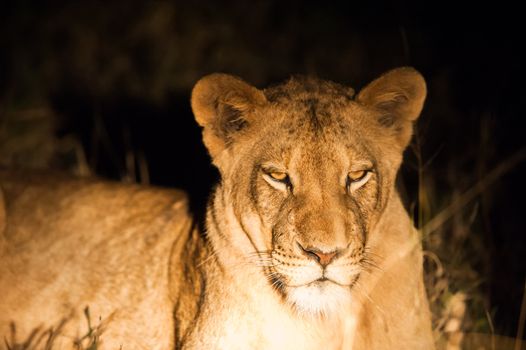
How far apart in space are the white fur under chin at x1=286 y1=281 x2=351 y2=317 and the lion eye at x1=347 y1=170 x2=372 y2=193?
0.36 meters

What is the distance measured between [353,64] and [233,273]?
4.89 m

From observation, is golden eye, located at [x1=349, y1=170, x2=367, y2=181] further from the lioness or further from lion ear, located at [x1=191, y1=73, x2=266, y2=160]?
lion ear, located at [x1=191, y1=73, x2=266, y2=160]

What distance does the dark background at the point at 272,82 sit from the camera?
15.5 feet

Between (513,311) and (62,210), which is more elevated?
(62,210)

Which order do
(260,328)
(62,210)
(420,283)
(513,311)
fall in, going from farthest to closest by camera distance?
1. (513,311)
2. (62,210)
3. (420,283)
4. (260,328)

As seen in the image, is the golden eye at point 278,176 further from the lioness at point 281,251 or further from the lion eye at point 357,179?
the lion eye at point 357,179

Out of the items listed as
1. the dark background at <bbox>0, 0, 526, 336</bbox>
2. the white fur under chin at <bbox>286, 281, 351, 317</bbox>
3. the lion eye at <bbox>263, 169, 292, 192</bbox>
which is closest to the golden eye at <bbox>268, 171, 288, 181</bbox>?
the lion eye at <bbox>263, 169, 292, 192</bbox>

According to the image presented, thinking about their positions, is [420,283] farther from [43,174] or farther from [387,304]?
[43,174]

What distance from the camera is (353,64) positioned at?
7504 millimetres

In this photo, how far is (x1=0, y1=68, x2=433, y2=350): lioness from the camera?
2.72 m

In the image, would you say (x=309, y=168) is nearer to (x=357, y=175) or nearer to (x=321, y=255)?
(x=357, y=175)

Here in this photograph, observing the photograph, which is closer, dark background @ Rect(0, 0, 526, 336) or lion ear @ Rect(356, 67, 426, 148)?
lion ear @ Rect(356, 67, 426, 148)

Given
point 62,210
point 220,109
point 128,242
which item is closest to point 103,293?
point 128,242

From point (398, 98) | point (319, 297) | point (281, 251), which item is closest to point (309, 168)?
point (281, 251)
